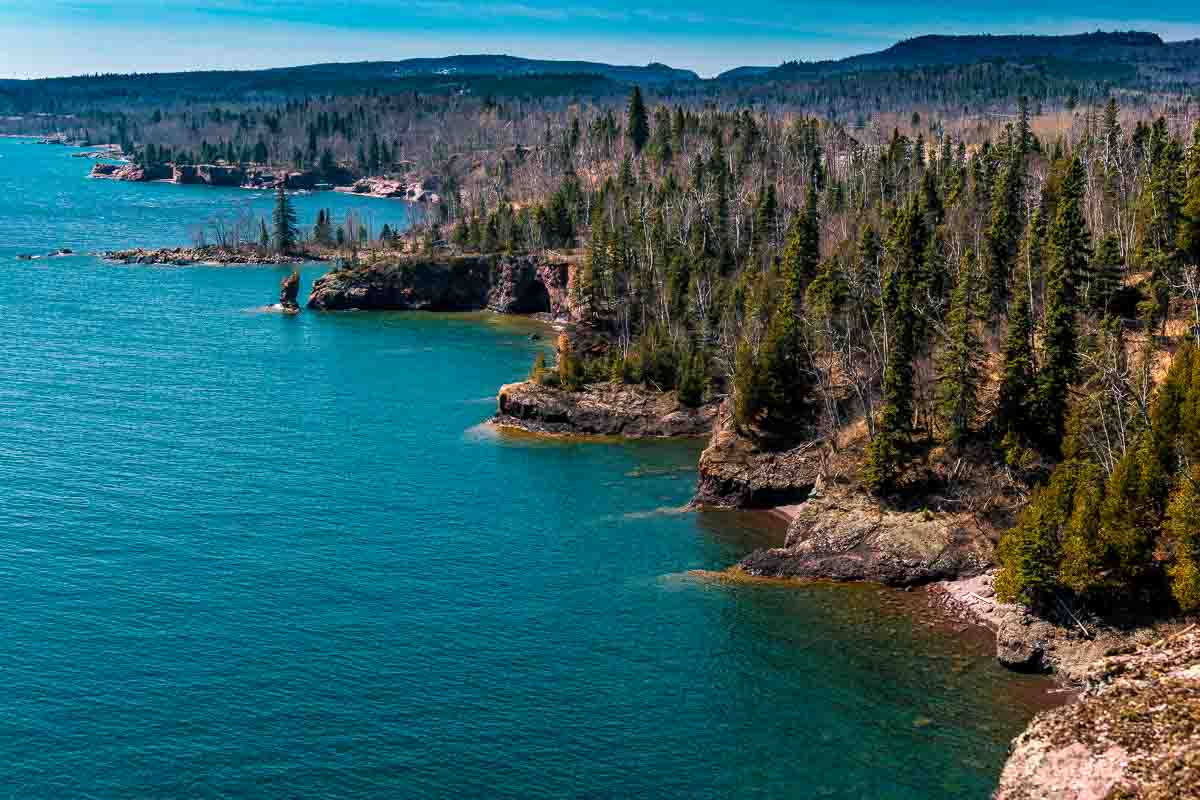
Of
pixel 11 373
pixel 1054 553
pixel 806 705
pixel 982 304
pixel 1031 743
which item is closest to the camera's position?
pixel 1031 743

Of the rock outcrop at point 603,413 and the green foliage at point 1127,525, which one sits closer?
the green foliage at point 1127,525

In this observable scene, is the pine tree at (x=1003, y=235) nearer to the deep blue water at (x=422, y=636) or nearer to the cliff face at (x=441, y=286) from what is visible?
the deep blue water at (x=422, y=636)

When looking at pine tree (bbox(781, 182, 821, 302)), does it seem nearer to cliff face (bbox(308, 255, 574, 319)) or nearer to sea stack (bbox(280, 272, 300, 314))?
cliff face (bbox(308, 255, 574, 319))

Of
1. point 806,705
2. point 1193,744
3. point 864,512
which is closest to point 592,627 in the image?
point 806,705

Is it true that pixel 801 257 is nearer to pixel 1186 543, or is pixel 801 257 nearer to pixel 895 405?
pixel 895 405

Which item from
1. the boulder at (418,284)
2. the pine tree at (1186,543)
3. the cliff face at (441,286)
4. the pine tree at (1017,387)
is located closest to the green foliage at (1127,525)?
the pine tree at (1186,543)

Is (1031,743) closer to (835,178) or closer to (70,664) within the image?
(70,664)

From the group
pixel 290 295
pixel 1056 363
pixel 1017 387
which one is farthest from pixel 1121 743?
pixel 290 295

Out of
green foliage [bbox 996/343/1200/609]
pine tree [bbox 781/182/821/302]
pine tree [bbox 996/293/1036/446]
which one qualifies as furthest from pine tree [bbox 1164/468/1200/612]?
pine tree [bbox 781/182/821/302]
